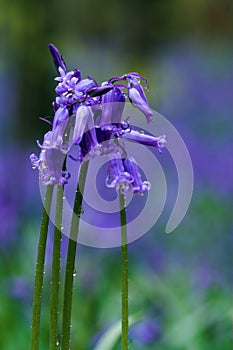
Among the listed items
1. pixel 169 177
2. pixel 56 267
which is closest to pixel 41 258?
pixel 56 267

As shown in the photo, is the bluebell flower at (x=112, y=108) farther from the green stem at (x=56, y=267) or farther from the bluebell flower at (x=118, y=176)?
the green stem at (x=56, y=267)

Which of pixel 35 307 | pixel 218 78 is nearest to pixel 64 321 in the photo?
pixel 35 307

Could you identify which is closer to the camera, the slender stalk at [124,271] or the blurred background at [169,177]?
the slender stalk at [124,271]

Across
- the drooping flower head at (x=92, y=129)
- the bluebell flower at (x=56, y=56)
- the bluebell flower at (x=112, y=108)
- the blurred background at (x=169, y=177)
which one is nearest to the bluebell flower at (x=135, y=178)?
the drooping flower head at (x=92, y=129)

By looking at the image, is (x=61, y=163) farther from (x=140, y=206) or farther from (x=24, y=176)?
(x=24, y=176)

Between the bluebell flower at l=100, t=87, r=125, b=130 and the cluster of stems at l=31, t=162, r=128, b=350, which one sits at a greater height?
the bluebell flower at l=100, t=87, r=125, b=130

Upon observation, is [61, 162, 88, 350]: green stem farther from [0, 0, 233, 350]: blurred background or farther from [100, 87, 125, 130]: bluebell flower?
[0, 0, 233, 350]: blurred background

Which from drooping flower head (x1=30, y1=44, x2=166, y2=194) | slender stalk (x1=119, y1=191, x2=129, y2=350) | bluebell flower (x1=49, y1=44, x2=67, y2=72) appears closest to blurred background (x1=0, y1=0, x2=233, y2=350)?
slender stalk (x1=119, y1=191, x2=129, y2=350)
